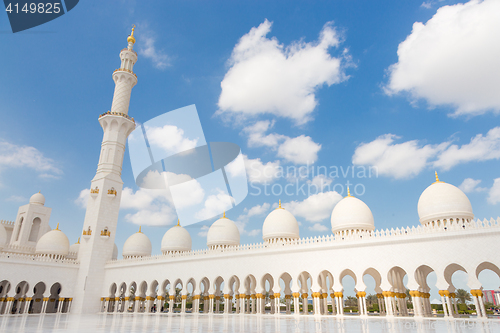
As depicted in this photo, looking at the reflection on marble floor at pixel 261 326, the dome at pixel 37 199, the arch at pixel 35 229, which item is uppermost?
the dome at pixel 37 199

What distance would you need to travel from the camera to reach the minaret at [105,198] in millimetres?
26078

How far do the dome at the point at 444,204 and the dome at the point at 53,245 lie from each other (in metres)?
27.5

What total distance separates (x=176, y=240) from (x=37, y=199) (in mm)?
15647

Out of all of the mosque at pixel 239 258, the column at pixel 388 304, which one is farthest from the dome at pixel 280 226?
the column at pixel 388 304

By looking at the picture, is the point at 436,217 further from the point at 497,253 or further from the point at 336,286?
the point at 336,286

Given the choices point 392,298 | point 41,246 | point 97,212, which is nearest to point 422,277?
point 392,298

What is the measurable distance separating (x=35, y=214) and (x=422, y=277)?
109ft

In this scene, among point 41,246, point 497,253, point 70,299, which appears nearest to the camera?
point 497,253

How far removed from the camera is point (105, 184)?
27.5 meters

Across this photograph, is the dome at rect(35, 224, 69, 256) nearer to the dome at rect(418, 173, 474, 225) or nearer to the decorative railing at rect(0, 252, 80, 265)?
the decorative railing at rect(0, 252, 80, 265)

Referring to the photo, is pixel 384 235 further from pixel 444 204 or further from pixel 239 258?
pixel 239 258

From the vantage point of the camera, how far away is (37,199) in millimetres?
32469

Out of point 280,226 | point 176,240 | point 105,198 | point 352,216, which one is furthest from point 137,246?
point 352,216

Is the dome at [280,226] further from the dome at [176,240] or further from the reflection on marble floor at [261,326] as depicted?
the reflection on marble floor at [261,326]
